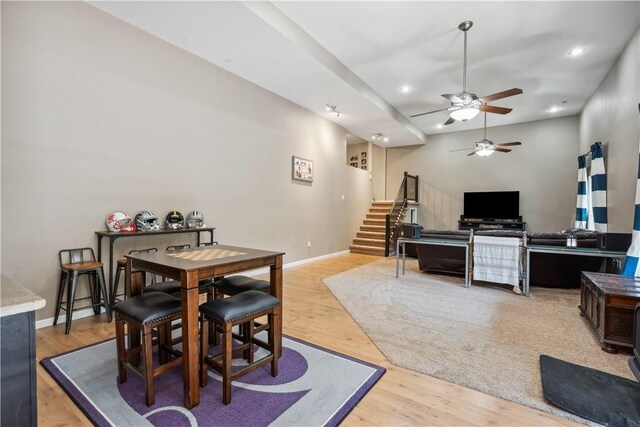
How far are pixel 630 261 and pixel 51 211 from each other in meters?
6.22

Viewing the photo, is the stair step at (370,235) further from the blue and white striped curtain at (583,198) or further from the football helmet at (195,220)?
the football helmet at (195,220)

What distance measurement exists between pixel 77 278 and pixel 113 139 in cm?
164

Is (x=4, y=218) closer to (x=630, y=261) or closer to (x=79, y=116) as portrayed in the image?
(x=79, y=116)

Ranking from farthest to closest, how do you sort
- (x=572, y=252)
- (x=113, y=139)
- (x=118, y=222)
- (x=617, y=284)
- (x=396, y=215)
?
(x=396, y=215) → (x=572, y=252) → (x=113, y=139) → (x=118, y=222) → (x=617, y=284)

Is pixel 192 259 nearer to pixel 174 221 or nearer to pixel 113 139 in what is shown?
pixel 174 221

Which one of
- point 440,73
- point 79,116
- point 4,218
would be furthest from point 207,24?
point 440,73

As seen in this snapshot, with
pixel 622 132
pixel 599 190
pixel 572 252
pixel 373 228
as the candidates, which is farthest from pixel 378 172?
pixel 572 252

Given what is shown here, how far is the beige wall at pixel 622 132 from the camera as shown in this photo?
Answer: 398cm

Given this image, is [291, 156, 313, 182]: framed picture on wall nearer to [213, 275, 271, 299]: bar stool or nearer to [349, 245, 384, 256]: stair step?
[349, 245, 384, 256]: stair step

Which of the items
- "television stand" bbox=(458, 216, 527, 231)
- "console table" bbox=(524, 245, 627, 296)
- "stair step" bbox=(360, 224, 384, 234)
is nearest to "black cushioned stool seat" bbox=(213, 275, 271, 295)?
"console table" bbox=(524, 245, 627, 296)

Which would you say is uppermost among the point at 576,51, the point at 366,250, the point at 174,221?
the point at 576,51

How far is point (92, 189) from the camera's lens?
3.42m

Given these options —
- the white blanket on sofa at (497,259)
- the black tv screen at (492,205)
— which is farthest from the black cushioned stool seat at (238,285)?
the black tv screen at (492,205)

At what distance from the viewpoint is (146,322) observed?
1.79m
